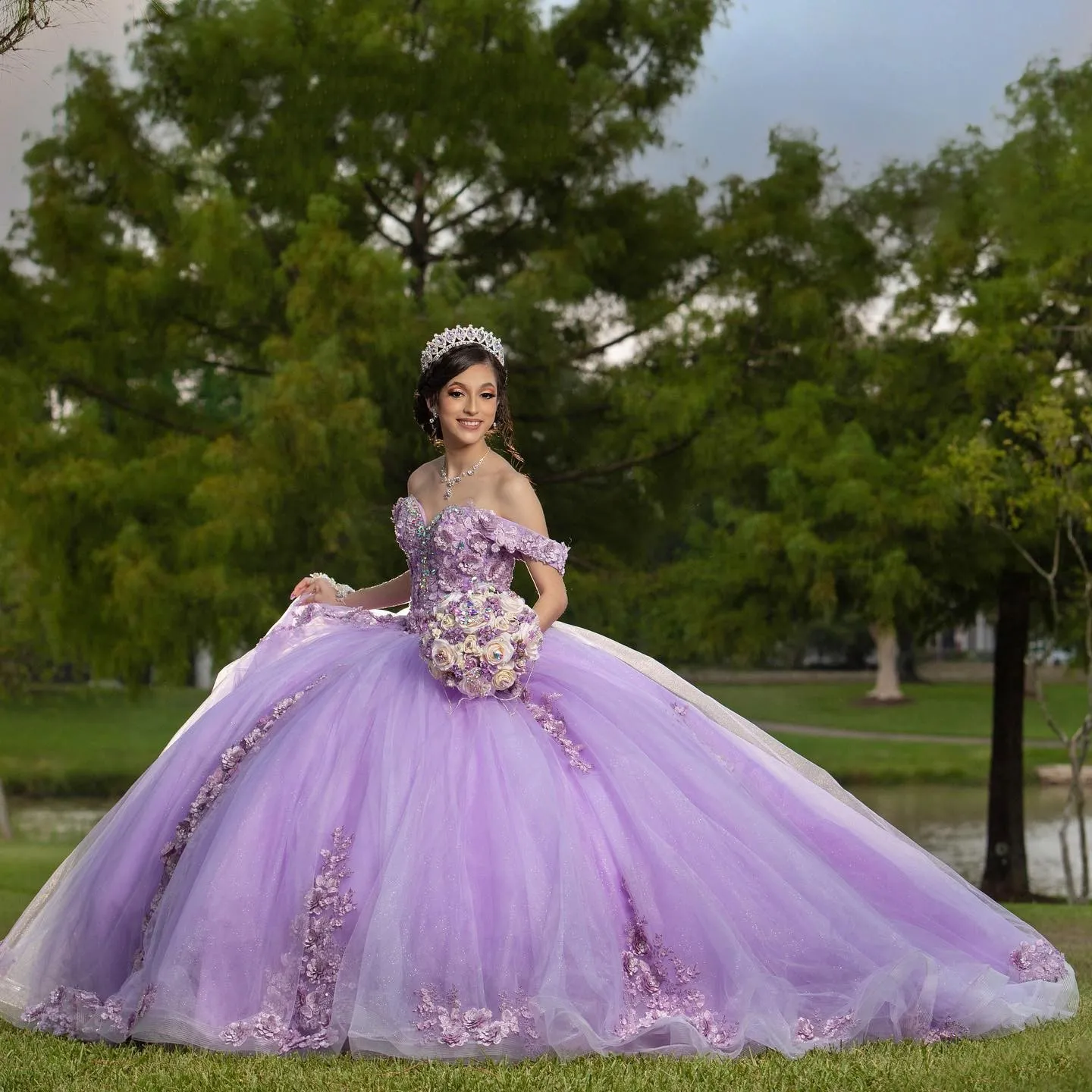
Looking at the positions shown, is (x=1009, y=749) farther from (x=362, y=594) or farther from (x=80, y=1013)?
(x=80, y=1013)

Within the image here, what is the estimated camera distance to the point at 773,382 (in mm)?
13742

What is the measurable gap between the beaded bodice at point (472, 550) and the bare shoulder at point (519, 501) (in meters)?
0.03

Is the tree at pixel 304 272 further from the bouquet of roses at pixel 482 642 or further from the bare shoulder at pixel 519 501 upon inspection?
the bouquet of roses at pixel 482 642

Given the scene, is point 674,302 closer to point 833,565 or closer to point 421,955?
point 833,565

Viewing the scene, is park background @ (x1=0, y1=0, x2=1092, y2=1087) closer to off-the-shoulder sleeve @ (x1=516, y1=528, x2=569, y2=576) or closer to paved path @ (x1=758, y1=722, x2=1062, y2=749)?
off-the-shoulder sleeve @ (x1=516, y1=528, x2=569, y2=576)

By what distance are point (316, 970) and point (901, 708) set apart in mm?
36083

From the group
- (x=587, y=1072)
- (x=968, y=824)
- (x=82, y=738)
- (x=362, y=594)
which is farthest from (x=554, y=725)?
(x=82, y=738)

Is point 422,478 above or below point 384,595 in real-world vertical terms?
above

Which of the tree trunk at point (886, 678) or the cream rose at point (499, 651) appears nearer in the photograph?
the cream rose at point (499, 651)

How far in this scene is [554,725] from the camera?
464 cm

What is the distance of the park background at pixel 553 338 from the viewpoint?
12.4 metres

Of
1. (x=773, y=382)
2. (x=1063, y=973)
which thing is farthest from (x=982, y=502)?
(x=1063, y=973)

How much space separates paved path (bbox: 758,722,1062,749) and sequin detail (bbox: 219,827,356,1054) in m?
29.8

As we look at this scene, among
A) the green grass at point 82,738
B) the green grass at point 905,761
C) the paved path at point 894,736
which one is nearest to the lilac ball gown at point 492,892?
the green grass at point 82,738
